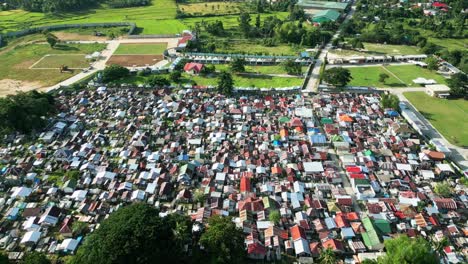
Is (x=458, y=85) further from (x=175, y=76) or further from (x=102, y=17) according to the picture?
(x=102, y=17)

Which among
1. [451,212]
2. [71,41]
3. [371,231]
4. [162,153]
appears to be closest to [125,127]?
[162,153]

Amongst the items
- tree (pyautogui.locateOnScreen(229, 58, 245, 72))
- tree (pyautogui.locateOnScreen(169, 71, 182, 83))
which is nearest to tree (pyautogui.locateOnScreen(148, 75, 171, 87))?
tree (pyautogui.locateOnScreen(169, 71, 182, 83))

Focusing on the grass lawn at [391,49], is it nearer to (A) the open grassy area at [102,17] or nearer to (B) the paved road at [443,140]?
(B) the paved road at [443,140]

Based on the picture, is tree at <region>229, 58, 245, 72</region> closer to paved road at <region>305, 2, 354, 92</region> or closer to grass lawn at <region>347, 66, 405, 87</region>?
paved road at <region>305, 2, 354, 92</region>

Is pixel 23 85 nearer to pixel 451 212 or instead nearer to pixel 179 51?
pixel 179 51

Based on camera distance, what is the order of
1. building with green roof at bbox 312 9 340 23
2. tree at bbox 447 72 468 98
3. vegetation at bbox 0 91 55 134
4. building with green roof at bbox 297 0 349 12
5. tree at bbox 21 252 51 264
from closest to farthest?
tree at bbox 21 252 51 264 < vegetation at bbox 0 91 55 134 < tree at bbox 447 72 468 98 < building with green roof at bbox 312 9 340 23 < building with green roof at bbox 297 0 349 12
